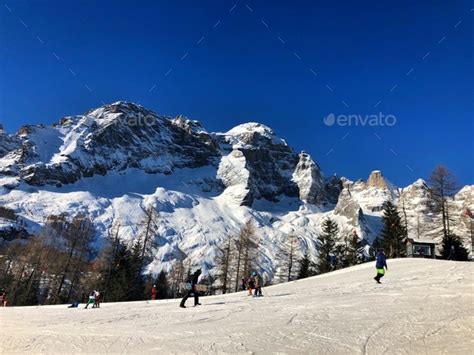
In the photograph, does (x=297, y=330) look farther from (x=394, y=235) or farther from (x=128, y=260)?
(x=394, y=235)

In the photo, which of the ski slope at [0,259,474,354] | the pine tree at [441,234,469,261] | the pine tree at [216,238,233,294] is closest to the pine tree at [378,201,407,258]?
the pine tree at [441,234,469,261]

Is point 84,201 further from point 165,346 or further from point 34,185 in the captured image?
point 165,346

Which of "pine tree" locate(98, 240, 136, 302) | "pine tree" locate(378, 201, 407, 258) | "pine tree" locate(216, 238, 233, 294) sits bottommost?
"pine tree" locate(98, 240, 136, 302)

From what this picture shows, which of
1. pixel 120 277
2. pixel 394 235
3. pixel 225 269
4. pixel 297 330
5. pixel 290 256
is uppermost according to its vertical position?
pixel 394 235

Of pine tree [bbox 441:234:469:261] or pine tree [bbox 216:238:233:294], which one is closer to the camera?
pine tree [bbox 441:234:469:261]

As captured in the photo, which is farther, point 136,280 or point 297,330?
point 136,280

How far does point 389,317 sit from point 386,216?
154 ft

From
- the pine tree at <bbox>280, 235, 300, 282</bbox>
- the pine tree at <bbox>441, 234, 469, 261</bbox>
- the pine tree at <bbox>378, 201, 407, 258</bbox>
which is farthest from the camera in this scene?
the pine tree at <bbox>280, 235, 300, 282</bbox>

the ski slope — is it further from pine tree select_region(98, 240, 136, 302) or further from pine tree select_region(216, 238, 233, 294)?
pine tree select_region(216, 238, 233, 294)

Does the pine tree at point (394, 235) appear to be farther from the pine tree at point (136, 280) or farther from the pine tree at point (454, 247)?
the pine tree at point (136, 280)

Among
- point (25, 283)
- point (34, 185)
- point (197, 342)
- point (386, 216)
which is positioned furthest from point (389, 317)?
point (34, 185)

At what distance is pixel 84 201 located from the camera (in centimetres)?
17875

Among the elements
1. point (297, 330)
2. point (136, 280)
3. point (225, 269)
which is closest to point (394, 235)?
point (225, 269)

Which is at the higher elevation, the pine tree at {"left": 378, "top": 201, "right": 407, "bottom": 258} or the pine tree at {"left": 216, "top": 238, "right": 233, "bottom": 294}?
the pine tree at {"left": 378, "top": 201, "right": 407, "bottom": 258}
